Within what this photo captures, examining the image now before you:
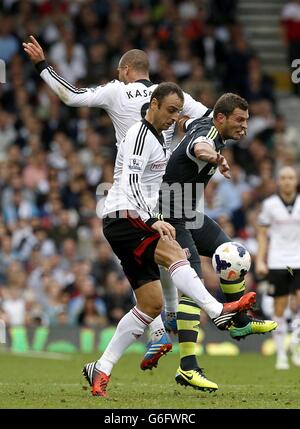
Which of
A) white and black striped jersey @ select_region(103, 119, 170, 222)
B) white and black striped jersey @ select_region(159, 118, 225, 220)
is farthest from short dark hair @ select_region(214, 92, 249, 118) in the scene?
white and black striped jersey @ select_region(103, 119, 170, 222)

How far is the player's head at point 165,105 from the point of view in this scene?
1049cm

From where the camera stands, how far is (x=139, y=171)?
1025 cm

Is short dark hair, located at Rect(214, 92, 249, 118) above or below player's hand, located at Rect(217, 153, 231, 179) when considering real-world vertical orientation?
above

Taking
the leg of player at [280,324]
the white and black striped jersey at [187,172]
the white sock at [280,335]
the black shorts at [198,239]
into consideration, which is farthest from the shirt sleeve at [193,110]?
the white sock at [280,335]

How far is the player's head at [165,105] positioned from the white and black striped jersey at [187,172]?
48cm

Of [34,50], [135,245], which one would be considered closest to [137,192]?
[135,245]

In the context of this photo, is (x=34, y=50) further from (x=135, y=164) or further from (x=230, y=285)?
(x=230, y=285)

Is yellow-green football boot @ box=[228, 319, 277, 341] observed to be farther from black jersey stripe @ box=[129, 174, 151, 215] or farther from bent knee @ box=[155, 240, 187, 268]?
black jersey stripe @ box=[129, 174, 151, 215]

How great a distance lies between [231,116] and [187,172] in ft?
2.25

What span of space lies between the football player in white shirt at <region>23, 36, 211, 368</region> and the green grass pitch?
0.87 metres

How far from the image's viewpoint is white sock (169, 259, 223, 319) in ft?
33.8

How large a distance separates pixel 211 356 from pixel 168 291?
655 cm

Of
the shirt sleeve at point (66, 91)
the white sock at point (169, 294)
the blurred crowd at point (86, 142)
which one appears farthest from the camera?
the blurred crowd at point (86, 142)

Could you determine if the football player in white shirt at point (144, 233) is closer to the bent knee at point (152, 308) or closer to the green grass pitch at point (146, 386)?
the bent knee at point (152, 308)
